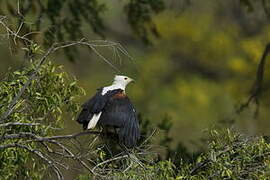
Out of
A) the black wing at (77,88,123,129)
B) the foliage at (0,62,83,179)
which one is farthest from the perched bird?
the foliage at (0,62,83,179)

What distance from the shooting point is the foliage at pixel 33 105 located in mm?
6340

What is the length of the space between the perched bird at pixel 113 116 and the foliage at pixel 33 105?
14.0 inches

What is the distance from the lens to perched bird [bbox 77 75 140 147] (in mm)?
6844

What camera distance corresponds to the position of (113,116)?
23.1 feet

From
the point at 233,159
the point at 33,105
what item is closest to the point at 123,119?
the point at 33,105

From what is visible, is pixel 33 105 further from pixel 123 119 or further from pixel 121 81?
pixel 121 81

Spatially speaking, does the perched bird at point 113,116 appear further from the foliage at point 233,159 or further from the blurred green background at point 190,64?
the blurred green background at point 190,64

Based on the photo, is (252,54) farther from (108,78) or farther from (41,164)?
(41,164)

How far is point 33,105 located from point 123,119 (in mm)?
836

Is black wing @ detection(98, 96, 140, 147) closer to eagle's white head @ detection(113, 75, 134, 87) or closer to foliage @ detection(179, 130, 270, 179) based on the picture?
foliage @ detection(179, 130, 270, 179)

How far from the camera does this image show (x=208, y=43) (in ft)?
80.6

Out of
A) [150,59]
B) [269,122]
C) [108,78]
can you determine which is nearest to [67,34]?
[269,122]

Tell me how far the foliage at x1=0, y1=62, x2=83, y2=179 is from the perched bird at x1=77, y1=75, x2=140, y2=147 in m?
0.36

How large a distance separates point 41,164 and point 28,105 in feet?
1.63
